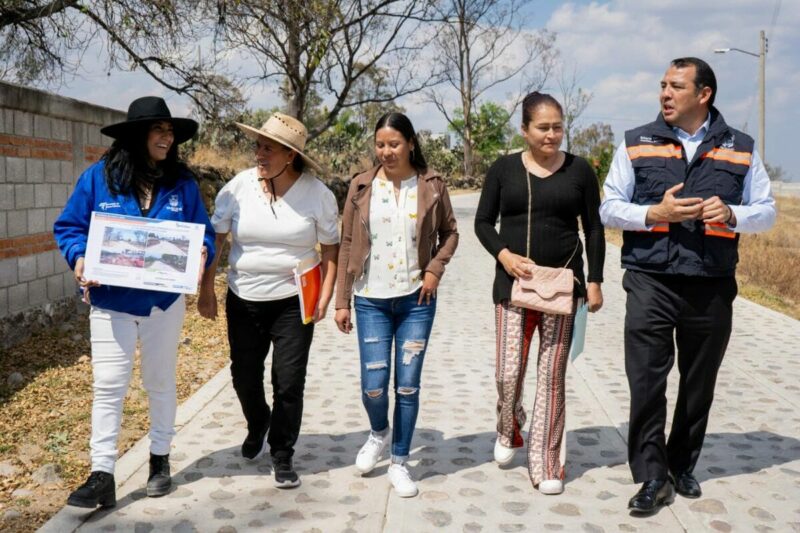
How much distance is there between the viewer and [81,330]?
8.41m

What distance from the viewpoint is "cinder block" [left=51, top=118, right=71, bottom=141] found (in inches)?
335

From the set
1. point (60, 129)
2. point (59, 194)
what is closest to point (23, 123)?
point (60, 129)

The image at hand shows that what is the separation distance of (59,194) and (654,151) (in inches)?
252

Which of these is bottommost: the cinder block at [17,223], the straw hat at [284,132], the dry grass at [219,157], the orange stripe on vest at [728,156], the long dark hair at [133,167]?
the cinder block at [17,223]

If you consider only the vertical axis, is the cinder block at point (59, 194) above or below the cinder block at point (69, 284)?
above

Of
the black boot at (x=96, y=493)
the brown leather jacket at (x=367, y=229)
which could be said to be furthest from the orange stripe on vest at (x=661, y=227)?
the black boot at (x=96, y=493)

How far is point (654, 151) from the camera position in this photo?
4258 millimetres

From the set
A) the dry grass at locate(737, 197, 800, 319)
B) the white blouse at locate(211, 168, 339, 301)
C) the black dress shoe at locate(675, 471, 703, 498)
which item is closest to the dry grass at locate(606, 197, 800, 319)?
the dry grass at locate(737, 197, 800, 319)

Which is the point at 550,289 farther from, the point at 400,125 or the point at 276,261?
the point at 276,261

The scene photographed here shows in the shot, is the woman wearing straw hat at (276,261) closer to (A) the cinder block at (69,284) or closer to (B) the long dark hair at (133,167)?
(B) the long dark hair at (133,167)

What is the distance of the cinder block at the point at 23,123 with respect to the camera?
25.2 feet

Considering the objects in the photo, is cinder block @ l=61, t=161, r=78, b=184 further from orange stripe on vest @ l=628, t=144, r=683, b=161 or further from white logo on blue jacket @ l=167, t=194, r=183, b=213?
orange stripe on vest @ l=628, t=144, r=683, b=161

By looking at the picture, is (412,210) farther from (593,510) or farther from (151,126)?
(593,510)

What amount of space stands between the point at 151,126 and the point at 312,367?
3608mm
